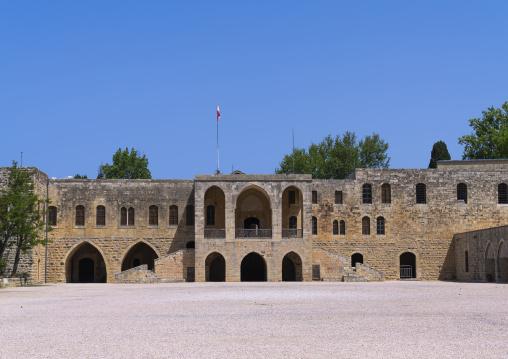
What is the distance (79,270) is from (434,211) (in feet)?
78.0

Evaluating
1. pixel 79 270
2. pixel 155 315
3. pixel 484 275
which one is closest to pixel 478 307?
pixel 155 315

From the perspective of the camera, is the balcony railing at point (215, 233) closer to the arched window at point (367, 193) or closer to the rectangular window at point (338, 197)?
the rectangular window at point (338, 197)

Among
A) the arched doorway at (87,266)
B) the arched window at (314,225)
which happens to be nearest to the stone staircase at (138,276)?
the arched doorway at (87,266)

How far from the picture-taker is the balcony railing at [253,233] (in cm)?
3944

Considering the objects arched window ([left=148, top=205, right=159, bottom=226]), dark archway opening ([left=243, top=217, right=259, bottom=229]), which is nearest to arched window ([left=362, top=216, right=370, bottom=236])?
dark archway opening ([left=243, top=217, right=259, bottom=229])

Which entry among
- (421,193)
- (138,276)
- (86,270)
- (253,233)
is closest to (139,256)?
(86,270)

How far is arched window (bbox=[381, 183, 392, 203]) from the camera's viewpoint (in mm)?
41812

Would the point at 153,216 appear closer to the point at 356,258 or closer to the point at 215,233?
the point at 215,233

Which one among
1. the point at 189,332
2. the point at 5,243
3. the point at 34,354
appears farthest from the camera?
the point at 5,243

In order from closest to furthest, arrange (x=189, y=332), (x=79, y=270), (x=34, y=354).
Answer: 1. (x=34, y=354)
2. (x=189, y=332)
3. (x=79, y=270)

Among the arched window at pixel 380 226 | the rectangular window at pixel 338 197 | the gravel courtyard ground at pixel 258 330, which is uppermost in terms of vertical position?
the rectangular window at pixel 338 197

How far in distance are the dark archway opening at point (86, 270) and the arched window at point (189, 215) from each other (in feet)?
25.6

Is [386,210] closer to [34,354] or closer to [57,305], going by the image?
[57,305]

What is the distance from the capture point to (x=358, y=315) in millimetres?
13688
